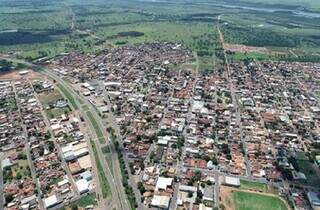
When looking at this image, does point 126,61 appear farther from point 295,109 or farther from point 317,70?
point 317,70

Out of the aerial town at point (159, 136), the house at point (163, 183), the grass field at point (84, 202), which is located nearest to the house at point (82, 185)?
the aerial town at point (159, 136)

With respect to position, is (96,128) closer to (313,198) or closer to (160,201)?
(160,201)

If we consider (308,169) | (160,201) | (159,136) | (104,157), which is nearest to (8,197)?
(104,157)

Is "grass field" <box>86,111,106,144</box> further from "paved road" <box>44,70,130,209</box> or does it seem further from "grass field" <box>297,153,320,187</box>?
"grass field" <box>297,153,320,187</box>

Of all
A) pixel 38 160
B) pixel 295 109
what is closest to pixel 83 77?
pixel 38 160

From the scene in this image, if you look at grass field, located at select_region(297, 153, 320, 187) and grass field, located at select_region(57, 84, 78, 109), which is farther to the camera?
grass field, located at select_region(57, 84, 78, 109)

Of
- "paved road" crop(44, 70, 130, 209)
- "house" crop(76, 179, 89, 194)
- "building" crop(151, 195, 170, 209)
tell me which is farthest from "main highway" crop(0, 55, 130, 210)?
"building" crop(151, 195, 170, 209)
